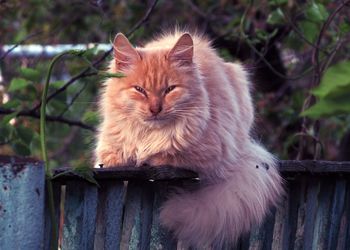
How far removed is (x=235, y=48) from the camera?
526cm

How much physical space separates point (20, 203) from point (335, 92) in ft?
2.86

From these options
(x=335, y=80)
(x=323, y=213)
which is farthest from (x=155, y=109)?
(x=335, y=80)

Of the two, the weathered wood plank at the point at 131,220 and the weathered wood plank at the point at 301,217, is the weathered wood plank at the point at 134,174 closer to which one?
the weathered wood plank at the point at 131,220

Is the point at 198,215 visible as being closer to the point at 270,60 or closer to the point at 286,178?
the point at 286,178

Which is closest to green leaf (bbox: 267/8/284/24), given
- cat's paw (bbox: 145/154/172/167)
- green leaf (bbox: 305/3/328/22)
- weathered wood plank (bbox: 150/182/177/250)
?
green leaf (bbox: 305/3/328/22)

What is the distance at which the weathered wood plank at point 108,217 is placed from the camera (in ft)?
6.02

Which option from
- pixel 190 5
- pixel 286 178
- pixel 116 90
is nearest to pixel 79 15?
pixel 190 5

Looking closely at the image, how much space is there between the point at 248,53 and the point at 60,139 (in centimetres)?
286

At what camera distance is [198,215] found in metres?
2.06

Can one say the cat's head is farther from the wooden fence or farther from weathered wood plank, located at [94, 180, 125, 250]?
weathered wood plank, located at [94, 180, 125, 250]

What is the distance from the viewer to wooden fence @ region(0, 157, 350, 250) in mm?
1427

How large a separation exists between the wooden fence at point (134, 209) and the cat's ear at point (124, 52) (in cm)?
61

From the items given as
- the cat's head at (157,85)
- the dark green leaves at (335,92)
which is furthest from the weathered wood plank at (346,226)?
the dark green leaves at (335,92)

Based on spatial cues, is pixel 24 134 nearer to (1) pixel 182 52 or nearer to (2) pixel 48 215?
(1) pixel 182 52
